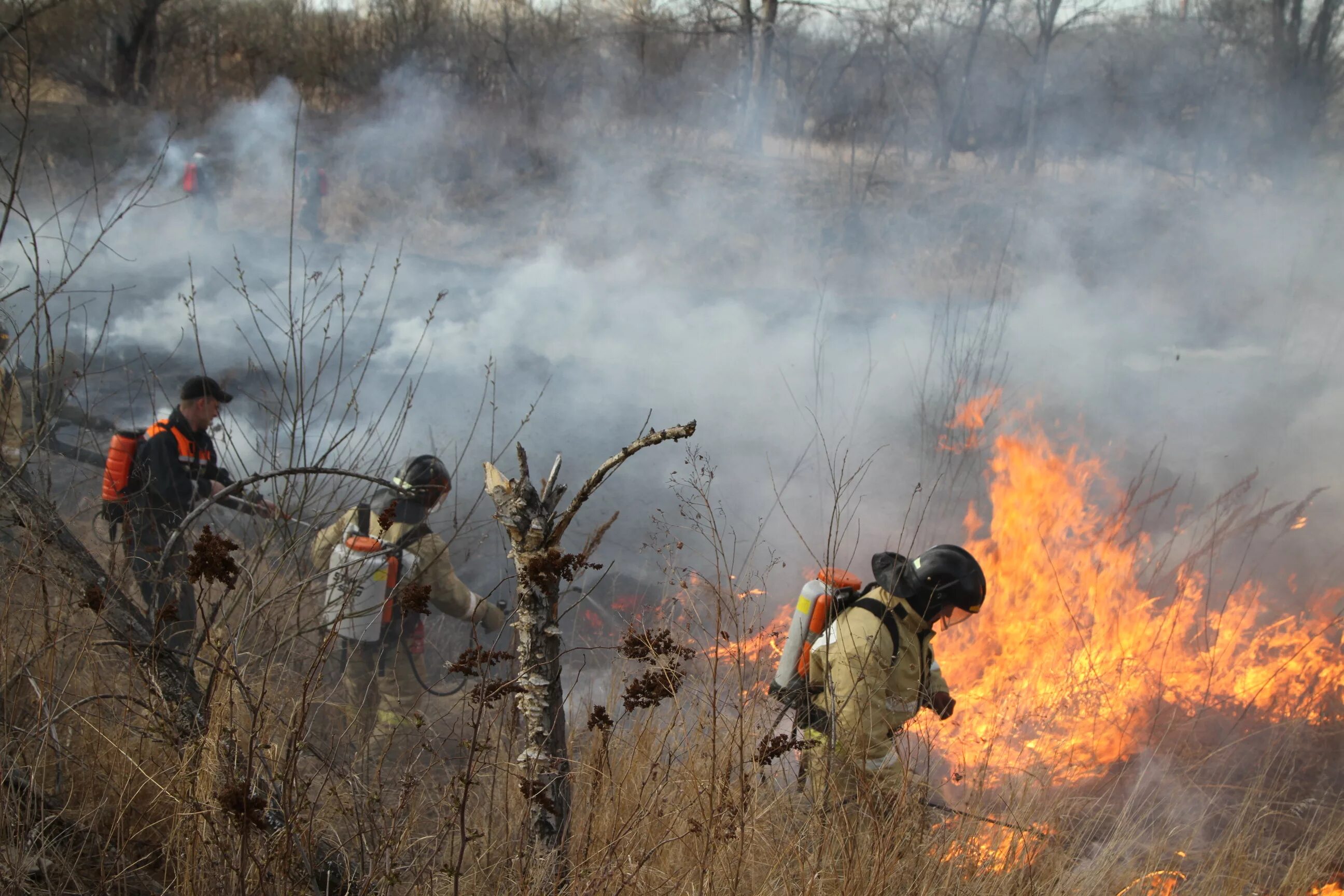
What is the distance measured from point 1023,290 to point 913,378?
3425mm

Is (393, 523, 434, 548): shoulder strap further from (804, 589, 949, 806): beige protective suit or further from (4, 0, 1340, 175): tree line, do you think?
(4, 0, 1340, 175): tree line

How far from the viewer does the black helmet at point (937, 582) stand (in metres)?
2.99

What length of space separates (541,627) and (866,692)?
47.5 inches

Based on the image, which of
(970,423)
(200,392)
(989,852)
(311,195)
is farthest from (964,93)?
(989,852)

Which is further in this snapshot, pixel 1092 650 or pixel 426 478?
pixel 1092 650

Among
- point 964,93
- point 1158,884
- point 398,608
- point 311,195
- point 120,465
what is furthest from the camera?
point 964,93

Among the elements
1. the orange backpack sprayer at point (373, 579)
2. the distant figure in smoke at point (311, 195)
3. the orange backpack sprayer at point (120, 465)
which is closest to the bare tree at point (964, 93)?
the distant figure in smoke at point (311, 195)

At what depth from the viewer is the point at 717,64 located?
17500 mm

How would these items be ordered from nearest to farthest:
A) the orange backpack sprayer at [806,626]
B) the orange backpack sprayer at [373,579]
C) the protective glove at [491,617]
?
the orange backpack sprayer at [806,626] < the orange backpack sprayer at [373,579] < the protective glove at [491,617]

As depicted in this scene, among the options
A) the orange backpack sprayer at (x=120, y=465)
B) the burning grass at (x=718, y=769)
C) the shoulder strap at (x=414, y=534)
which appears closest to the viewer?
the burning grass at (x=718, y=769)

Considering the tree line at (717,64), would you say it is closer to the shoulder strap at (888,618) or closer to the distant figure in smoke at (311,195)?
the distant figure in smoke at (311,195)

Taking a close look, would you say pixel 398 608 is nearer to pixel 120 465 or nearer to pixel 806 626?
pixel 120 465

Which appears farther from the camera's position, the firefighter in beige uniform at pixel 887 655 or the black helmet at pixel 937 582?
the black helmet at pixel 937 582

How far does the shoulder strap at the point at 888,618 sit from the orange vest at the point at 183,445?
3.40 meters
